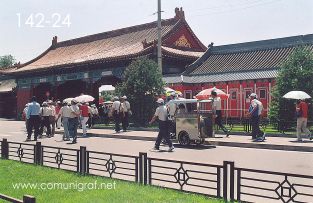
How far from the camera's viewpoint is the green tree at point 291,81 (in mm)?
18047

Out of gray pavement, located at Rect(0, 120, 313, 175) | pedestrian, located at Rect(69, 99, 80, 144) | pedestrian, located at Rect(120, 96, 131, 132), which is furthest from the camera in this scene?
pedestrian, located at Rect(120, 96, 131, 132)

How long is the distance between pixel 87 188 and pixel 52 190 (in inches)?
24.2

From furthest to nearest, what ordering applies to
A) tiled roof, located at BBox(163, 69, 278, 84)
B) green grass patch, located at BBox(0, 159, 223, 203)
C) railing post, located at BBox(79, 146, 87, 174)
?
tiled roof, located at BBox(163, 69, 278, 84)
railing post, located at BBox(79, 146, 87, 174)
green grass patch, located at BBox(0, 159, 223, 203)

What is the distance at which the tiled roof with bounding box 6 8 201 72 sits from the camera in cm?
2853

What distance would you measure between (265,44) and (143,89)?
37.8ft

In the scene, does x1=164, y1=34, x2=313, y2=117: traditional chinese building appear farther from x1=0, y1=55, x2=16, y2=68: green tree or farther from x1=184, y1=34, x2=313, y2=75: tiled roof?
x1=0, y1=55, x2=16, y2=68: green tree

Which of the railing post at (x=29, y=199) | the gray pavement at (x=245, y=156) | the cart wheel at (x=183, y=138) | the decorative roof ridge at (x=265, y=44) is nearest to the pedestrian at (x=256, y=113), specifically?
the gray pavement at (x=245, y=156)

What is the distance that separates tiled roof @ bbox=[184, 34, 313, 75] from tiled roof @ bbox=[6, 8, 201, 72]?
1.27 metres

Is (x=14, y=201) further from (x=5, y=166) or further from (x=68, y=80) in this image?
(x=68, y=80)

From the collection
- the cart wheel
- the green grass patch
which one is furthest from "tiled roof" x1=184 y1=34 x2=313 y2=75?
the green grass patch

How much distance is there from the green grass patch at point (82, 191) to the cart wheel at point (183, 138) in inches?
242

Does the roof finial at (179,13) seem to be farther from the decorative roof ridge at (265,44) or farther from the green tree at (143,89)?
the green tree at (143,89)

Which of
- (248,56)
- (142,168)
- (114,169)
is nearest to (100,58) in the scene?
(248,56)

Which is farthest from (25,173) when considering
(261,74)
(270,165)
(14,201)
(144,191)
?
(261,74)
